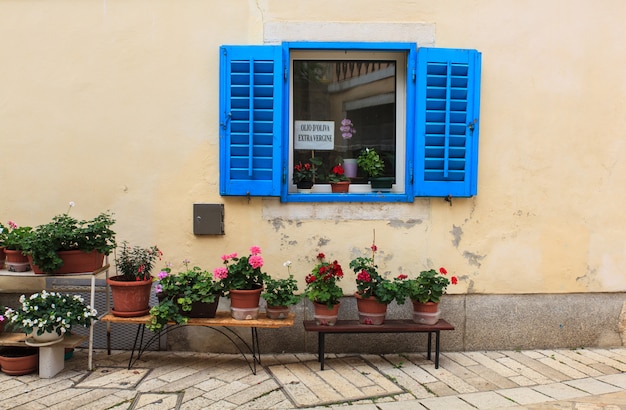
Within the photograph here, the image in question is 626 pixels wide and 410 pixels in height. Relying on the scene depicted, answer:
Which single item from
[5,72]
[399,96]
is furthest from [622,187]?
[5,72]

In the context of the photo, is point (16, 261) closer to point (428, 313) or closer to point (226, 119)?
point (226, 119)

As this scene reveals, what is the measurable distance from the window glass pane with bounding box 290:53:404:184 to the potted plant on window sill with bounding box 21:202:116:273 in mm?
1785

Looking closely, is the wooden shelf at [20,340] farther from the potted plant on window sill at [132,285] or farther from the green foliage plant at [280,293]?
the green foliage plant at [280,293]

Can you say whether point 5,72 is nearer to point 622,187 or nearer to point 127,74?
point 127,74

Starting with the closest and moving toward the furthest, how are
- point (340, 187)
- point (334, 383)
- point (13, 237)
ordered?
point (334, 383) < point (13, 237) < point (340, 187)

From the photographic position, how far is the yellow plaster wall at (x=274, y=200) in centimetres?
468

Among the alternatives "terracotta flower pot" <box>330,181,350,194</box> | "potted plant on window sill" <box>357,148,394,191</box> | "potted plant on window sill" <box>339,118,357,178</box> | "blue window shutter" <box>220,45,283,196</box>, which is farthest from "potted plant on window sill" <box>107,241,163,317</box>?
"potted plant on window sill" <box>357,148,394,191</box>

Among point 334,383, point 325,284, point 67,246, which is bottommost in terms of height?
point 334,383

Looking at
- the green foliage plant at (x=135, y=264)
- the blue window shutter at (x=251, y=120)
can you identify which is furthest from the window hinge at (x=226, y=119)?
the green foliage plant at (x=135, y=264)

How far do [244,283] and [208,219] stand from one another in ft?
2.36

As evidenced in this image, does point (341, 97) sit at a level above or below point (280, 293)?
above

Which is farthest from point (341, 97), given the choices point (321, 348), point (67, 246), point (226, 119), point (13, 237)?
point (13, 237)

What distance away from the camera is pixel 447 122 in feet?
15.4

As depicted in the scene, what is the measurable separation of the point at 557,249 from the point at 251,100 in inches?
118
